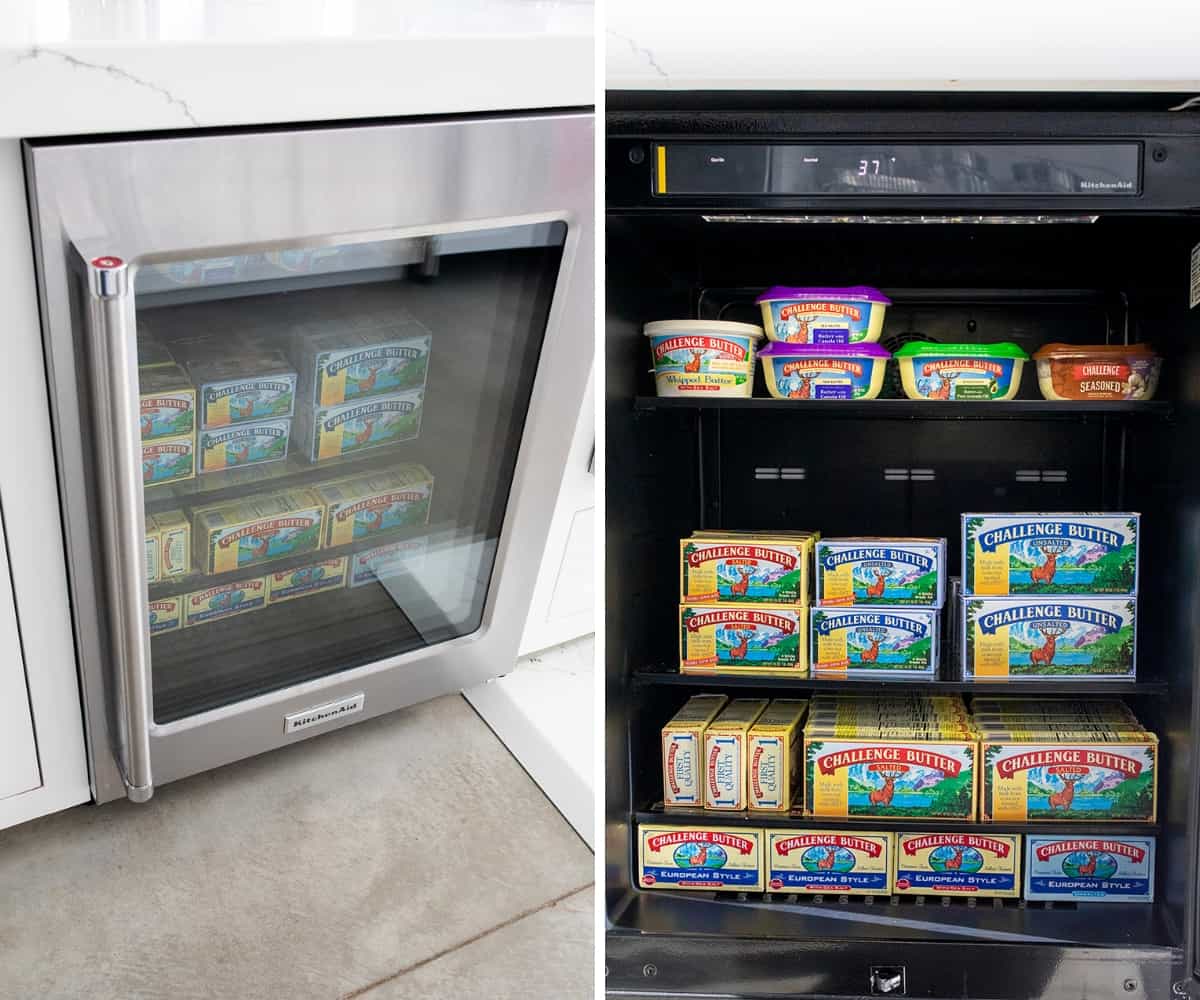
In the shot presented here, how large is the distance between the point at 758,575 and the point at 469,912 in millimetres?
674

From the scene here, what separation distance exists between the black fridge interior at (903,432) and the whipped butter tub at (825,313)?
0.25 ft

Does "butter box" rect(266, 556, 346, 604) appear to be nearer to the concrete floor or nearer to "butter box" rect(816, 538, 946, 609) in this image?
the concrete floor

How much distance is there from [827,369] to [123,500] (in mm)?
836

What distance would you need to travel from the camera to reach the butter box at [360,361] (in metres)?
1.53

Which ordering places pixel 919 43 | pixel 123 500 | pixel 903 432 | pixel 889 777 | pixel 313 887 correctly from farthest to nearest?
pixel 313 887, pixel 903 432, pixel 889 777, pixel 123 500, pixel 919 43

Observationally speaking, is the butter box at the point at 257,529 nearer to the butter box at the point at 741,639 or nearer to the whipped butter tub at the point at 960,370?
the butter box at the point at 741,639

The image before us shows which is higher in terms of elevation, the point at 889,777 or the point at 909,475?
the point at 909,475

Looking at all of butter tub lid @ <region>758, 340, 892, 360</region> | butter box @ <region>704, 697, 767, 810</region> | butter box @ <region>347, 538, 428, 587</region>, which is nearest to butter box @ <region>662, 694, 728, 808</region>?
butter box @ <region>704, 697, 767, 810</region>

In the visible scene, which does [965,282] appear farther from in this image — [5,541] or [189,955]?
[189,955]

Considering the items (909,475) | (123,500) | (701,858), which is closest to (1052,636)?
(909,475)

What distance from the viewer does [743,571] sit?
4.73 feet

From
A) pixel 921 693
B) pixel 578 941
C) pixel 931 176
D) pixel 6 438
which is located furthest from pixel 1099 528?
pixel 6 438

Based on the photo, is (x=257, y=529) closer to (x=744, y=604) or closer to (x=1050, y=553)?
(x=744, y=604)

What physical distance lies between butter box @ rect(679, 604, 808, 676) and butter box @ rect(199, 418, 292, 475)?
2.01 ft
